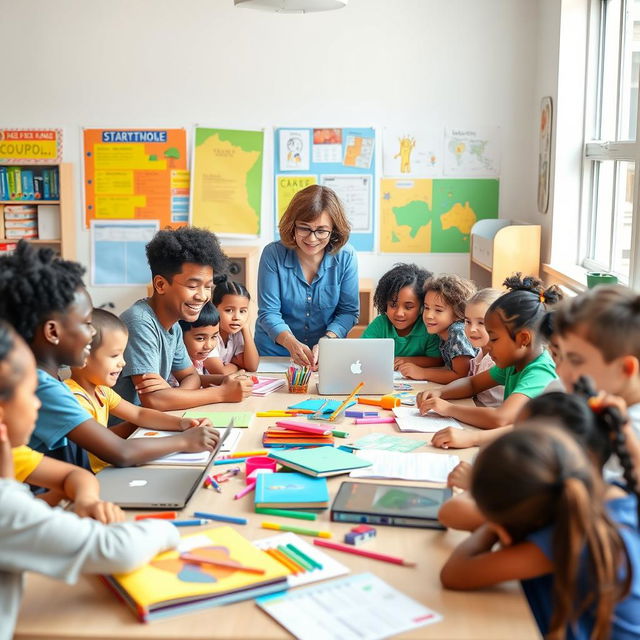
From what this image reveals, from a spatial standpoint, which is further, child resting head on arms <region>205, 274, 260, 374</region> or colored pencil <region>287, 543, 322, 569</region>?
child resting head on arms <region>205, 274, 260, 374</region>

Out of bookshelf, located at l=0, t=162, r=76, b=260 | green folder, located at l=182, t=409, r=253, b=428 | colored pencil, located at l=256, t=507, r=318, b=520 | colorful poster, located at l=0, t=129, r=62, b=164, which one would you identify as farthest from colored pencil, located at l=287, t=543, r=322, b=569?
colorful poster, located at l=0, t=129, r=62, b=164

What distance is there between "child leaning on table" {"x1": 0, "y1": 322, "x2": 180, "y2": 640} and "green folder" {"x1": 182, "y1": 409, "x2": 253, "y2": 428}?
915 millimetres

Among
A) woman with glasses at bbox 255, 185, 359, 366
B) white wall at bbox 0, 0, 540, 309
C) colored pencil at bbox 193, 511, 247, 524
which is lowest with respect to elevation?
colored pencil at bbox 193, 511, 247, 524

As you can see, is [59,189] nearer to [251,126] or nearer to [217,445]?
[251,126]

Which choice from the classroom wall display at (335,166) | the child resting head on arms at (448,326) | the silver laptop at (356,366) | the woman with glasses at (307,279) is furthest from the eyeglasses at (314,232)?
the classroom wall display at (335,166)

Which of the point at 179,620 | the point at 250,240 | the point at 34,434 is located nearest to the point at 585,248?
the point at 250,240

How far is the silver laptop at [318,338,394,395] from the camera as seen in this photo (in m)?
2.63

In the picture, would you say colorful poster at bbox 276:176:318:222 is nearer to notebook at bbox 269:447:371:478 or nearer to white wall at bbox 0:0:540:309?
white wall at bbox 0:0:540:309

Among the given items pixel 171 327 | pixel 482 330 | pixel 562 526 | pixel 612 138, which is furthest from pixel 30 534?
pixel 612 138

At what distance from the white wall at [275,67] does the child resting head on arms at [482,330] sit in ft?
7.12

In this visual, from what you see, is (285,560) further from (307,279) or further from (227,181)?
(227,181)

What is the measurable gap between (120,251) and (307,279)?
6.50 ft

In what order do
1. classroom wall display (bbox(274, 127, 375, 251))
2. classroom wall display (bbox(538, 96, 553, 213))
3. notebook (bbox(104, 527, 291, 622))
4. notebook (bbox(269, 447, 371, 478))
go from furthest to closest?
classroom wall display (bbox(274, 127, 375, 251)) < classroom wall display (bbox(538, 96, 553, 213)) < notebook (bbox(269, 447, 371, 478)) < notebook (bbox(104, 527, 291, 622))

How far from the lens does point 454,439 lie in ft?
6.69
